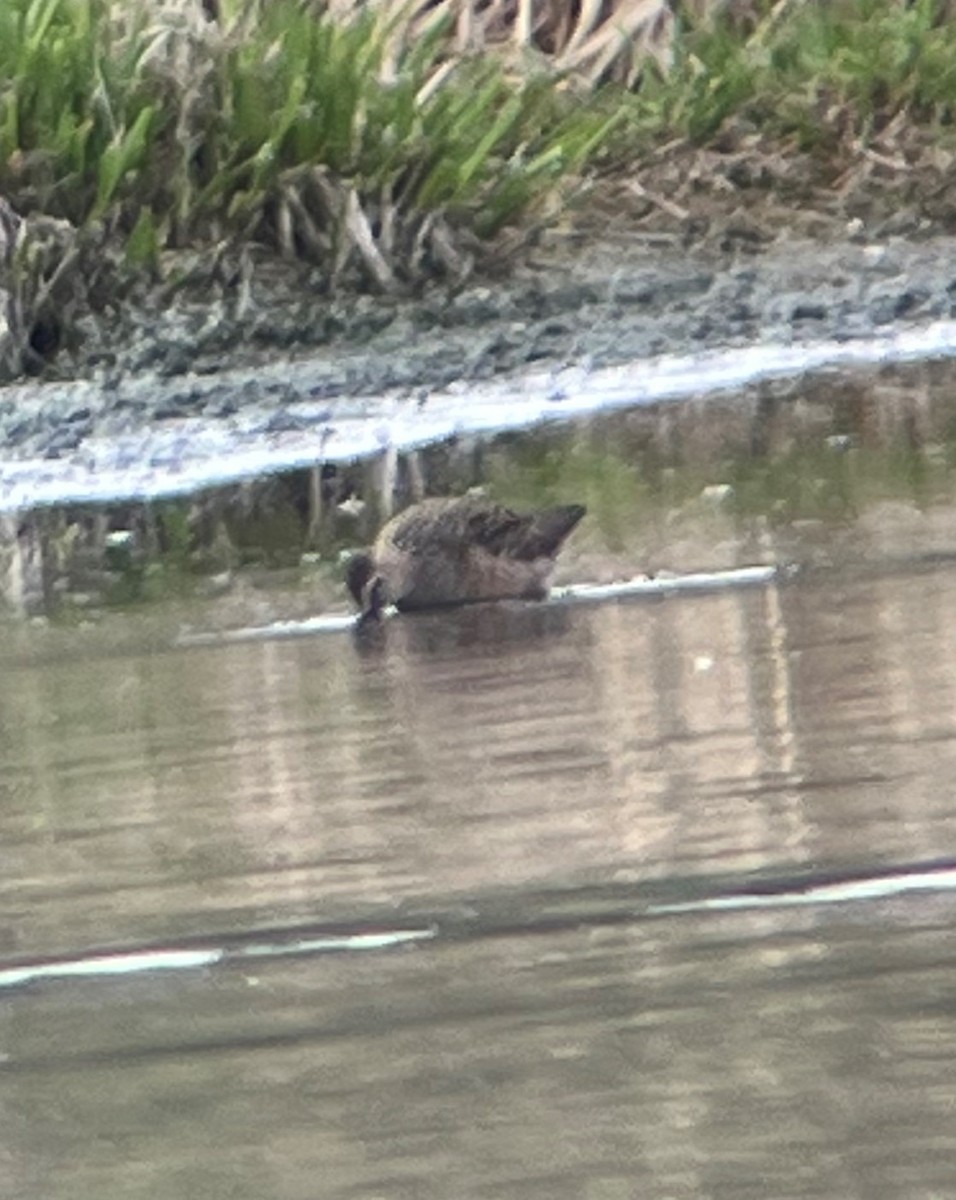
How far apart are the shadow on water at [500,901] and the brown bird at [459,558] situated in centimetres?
9

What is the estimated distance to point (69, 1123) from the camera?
2.43m

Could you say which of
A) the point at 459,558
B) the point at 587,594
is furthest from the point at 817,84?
the point at 587,594

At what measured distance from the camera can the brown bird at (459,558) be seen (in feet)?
16.5

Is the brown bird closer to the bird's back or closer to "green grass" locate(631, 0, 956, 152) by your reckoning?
the bird's back

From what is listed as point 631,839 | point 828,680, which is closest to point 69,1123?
point 631,839

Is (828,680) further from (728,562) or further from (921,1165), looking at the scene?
(921,1165)

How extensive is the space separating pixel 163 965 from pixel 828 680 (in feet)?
3.96

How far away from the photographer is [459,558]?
515 cm

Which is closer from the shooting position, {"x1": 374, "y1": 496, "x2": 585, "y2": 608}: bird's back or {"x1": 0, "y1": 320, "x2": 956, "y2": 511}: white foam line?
{"x1": 374, "y1": 496, "x2": 585, "y2": 608}: bird's back

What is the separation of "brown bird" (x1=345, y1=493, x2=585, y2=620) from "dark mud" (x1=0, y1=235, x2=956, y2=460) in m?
2.79

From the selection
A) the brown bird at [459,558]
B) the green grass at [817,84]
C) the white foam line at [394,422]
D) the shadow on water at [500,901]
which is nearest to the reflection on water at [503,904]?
the shadow on water at [500,901]

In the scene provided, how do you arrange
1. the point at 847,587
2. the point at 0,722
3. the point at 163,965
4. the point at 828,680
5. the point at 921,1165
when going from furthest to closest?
the point at 847,587, the point at 0,722, the point at 828,680, the point at 163,965, the point at 921,1165

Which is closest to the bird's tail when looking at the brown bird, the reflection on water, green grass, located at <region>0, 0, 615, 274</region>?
the brown bird

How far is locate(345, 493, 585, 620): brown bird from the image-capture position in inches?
199
